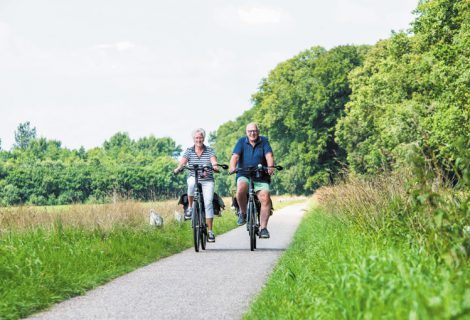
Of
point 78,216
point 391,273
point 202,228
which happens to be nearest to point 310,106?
point 78,216

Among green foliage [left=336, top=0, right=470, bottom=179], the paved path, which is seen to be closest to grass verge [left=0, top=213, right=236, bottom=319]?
the paved path

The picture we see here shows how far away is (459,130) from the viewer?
93.2 ft

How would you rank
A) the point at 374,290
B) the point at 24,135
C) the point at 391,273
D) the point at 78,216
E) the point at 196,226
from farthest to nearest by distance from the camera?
the point at 24,135, the point at 78,216, the point at 196,226, the point at 391,273, the point at 374,290

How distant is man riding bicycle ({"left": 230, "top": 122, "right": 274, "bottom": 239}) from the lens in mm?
11406

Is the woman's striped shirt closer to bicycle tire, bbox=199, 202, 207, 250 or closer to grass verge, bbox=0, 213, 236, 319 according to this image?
bicycle tire, bbox=199, 202, 207, 250

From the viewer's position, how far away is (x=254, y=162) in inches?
449

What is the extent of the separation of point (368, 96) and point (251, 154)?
1330 inches

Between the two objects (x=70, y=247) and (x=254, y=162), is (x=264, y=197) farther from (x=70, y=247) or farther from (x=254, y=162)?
(x=70, y=247)

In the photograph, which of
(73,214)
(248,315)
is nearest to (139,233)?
(73,214)

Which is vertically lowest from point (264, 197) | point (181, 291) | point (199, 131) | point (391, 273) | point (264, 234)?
point (181, 291)

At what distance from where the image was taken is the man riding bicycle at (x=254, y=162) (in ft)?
37.4

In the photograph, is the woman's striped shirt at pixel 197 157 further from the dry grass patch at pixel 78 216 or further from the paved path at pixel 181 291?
the paved path at pixel 181 291

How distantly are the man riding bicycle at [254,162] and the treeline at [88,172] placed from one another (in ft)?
17.1

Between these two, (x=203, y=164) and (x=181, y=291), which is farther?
(x=203, y=164)
